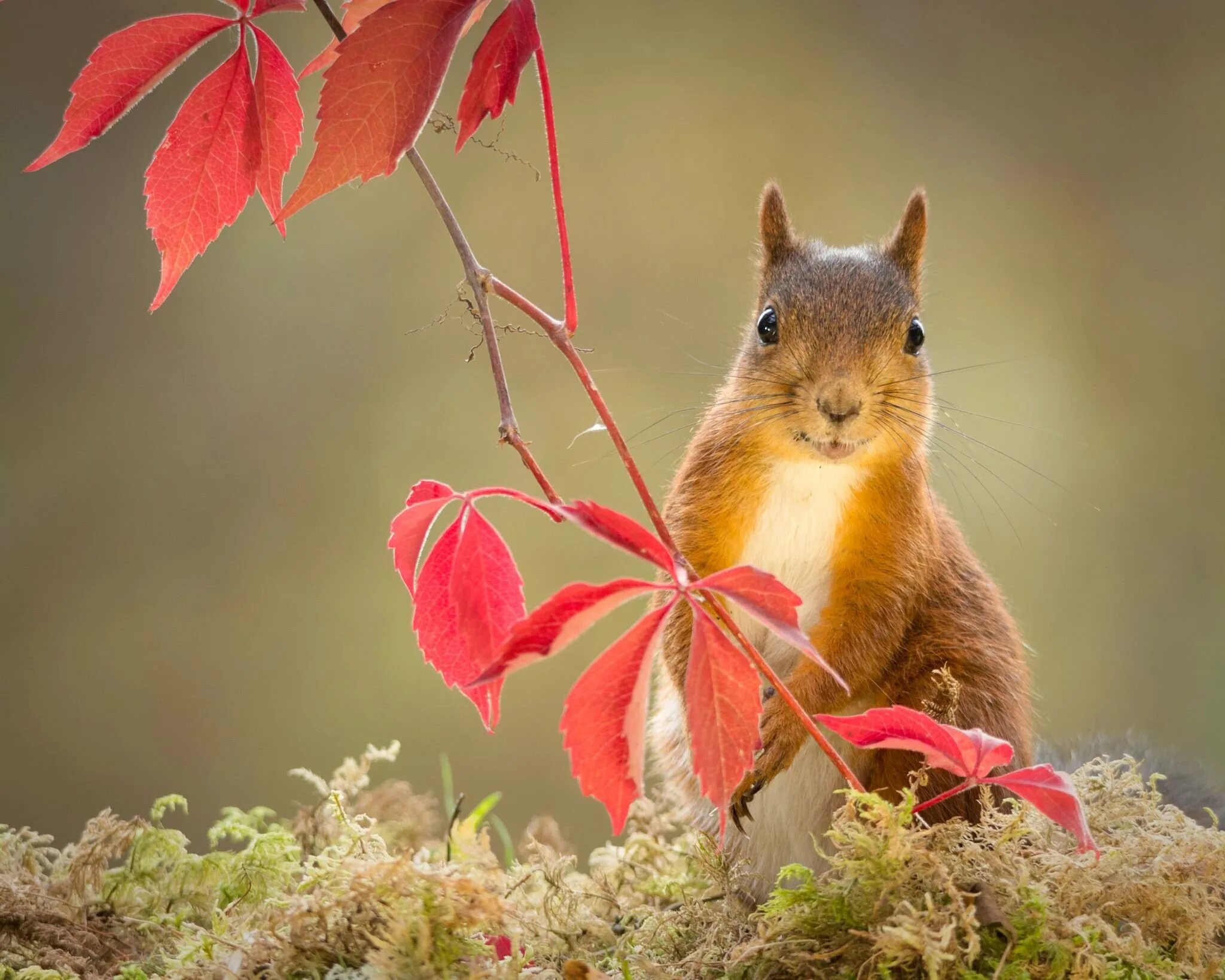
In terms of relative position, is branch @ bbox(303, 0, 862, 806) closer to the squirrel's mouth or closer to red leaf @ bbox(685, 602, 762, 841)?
red leaf @ bbox(685, 602, 762, 841)

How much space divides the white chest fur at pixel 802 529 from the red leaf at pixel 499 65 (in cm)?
44

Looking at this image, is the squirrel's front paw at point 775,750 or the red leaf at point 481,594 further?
the squirrel's front paw at point 775,750

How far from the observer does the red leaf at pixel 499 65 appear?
52 centimetres

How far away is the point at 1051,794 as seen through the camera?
0.54 m

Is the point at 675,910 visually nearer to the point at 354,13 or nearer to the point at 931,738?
the point at 931,738

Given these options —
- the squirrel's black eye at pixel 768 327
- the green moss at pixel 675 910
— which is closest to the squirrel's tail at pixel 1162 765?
the green moss at pixel 675 910

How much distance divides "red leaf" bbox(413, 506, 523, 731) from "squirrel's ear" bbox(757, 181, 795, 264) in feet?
1.91

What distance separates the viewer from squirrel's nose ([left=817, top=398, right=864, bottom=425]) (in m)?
0.85

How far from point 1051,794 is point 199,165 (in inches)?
19.6

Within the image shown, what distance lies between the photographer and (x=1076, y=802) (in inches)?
21.3

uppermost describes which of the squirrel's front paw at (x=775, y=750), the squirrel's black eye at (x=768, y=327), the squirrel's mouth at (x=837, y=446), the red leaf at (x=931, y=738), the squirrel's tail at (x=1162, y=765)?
the squirrel's black eye at (x=768, y=327)

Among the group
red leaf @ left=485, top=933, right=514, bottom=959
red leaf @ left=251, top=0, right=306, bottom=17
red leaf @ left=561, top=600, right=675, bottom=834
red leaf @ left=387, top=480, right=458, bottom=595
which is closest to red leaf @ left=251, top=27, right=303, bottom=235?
red leaf @ left=251, top=0, right=306, bottom=17

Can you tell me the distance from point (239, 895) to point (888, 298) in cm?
66

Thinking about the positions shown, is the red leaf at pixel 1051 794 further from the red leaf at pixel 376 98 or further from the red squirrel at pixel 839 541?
the red leaf at pixel 376 98
